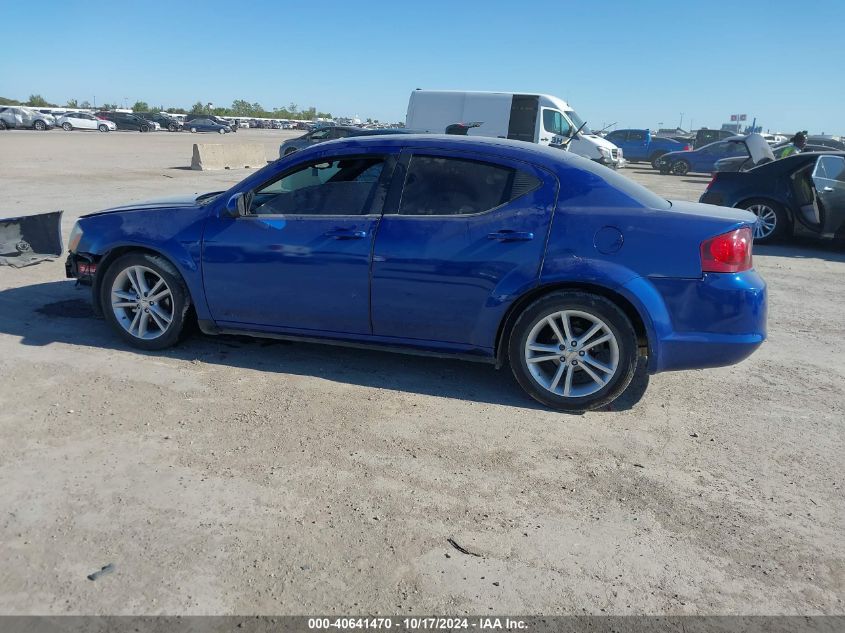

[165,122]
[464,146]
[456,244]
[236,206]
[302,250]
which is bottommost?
[302,250]

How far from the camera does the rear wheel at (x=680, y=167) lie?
91.6 ft

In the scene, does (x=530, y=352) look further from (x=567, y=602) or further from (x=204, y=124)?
(x=204, y=124)

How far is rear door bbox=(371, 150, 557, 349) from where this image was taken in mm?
4113

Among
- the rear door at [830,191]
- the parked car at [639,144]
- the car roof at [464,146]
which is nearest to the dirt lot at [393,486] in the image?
the car roof at [464,146]

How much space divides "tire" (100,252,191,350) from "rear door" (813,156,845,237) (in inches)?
359

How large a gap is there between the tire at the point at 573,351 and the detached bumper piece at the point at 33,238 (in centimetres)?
596

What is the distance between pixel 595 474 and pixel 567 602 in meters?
1.03

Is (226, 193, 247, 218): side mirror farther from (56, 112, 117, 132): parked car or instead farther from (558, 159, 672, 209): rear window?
(56, 112, 117, 132): parked car

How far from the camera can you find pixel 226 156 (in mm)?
22109

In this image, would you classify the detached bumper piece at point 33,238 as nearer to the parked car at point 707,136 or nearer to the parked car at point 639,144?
the parked car at point 639,144

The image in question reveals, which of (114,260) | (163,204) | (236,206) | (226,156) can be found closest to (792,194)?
(236,206)

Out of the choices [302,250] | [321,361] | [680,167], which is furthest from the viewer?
[680,167]

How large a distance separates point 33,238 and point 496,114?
1642cm

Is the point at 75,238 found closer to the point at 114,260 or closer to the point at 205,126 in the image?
the point at 114,260
